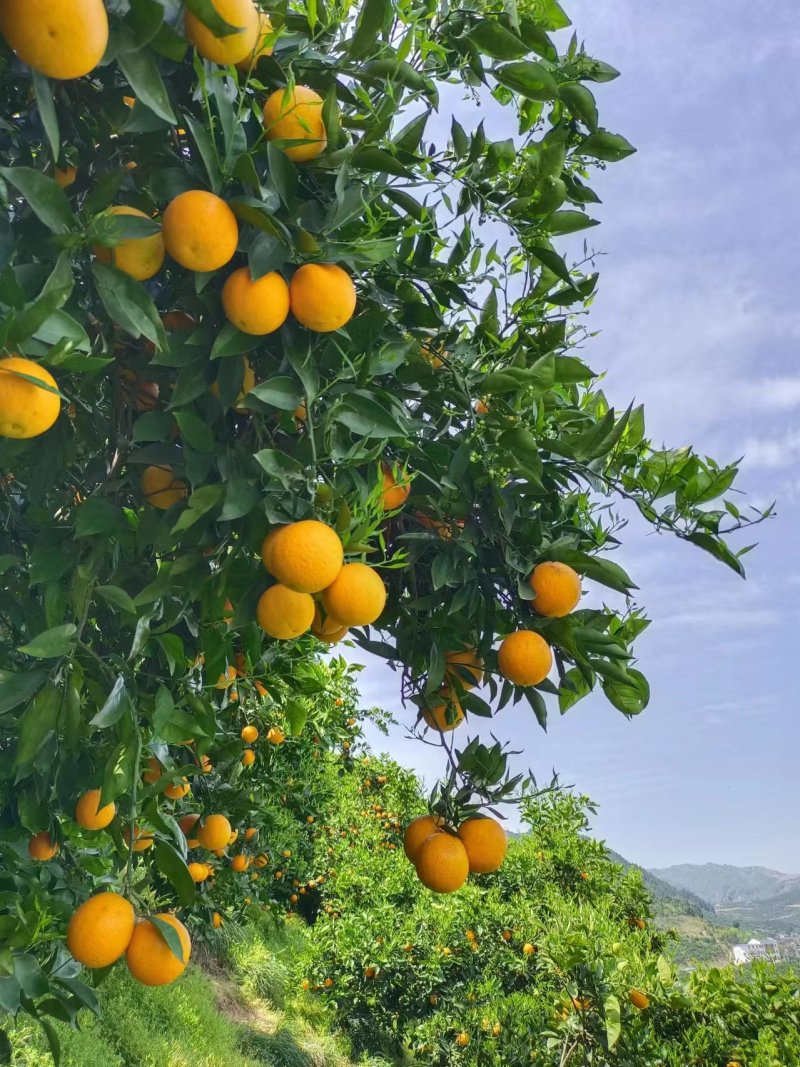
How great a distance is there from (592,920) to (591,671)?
10.7 ft

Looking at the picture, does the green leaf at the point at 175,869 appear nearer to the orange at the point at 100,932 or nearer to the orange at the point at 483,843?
the orange at the point at 100,932

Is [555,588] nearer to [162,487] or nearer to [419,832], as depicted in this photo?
[419,832]

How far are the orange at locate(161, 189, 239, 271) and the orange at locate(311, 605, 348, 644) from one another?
639 millimetres

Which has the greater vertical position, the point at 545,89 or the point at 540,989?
the point at 545,89

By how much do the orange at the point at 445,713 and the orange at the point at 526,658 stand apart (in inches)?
11.5

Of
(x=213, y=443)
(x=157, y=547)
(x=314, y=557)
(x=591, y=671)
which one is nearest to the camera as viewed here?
(x=314, y=557)

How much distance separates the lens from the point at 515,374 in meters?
1.60

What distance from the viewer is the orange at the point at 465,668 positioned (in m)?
1.91

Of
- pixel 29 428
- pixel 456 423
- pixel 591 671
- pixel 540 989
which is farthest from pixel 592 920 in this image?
pixel 29 428

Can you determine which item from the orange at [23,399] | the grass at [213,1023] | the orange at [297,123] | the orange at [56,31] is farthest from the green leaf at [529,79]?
the grass at [213,1023]

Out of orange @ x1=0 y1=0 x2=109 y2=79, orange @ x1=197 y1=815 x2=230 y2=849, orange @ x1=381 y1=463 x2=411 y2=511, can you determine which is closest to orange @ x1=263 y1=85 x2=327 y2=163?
orange @ x1=0 y1=0 x2=109 y2=79

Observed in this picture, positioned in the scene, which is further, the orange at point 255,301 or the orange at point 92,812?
the orange at point 92,812

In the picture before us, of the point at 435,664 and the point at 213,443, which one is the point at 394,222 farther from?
the point at 435,664

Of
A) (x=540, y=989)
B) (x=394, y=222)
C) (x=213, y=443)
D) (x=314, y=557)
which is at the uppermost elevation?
(x=394, y=222)
